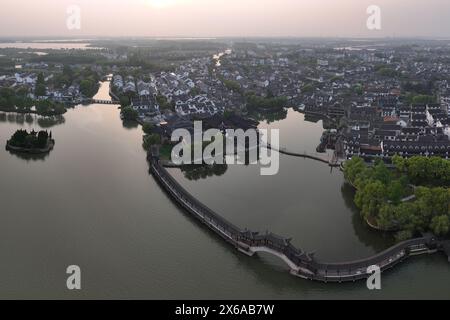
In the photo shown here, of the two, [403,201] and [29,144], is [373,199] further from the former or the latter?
[29,144]

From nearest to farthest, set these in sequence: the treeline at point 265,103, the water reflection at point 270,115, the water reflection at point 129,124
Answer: the water reflection at point 129,124 → the water reflection at point 270,115 → the treeline at point 265,103

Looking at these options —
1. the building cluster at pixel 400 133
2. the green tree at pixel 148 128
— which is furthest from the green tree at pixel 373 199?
the green tree at pixel 148 128

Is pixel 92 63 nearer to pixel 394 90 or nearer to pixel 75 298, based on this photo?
pixel 394 90

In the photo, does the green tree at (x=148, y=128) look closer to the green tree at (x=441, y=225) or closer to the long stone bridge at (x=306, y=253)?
the long stone bridge at (x=306, y=253)

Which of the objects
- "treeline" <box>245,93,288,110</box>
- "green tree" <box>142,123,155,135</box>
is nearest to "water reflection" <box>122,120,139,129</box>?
"green tree" <box>142,123,155,135</box>

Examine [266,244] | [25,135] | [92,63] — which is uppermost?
[92,63]

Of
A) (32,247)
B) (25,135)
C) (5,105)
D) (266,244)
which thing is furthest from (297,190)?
(5,105)

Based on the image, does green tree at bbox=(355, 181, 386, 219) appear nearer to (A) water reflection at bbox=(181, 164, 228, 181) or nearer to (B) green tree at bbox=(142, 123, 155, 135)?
(A) water reflection at bbox=(181, 164, 228, 181)
